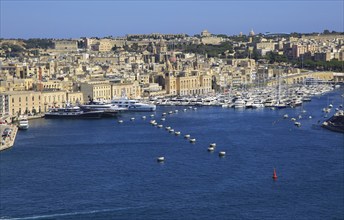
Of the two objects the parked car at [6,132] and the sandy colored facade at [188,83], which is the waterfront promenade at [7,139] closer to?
the parked car at [6,132]

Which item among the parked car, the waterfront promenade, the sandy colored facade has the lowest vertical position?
the waterfront promenade

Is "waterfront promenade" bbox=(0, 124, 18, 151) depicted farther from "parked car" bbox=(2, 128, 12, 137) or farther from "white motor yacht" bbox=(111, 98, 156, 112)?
"white motor yacht" bbox=(111, 98, 156, 112)

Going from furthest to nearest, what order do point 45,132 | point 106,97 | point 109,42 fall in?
point 109,42
point 106,97
point 45,132

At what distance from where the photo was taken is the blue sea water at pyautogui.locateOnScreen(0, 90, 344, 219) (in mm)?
6934

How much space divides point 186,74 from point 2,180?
515 inches

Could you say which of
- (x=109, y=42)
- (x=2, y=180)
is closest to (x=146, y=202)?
(x=2, y=180)

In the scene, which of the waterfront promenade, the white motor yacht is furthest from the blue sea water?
the white motor yacht

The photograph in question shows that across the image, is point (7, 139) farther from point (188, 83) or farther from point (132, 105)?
point (188, 83)

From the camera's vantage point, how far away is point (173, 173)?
851cm

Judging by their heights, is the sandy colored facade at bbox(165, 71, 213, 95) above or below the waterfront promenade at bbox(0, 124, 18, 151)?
above

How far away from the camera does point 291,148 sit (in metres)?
10.2

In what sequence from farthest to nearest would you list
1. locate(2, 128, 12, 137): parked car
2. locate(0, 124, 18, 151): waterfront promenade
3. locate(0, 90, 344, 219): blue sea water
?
locate(2, 128, 12, 137): parked car
locate(0, 124, 18, 151): waterfront promenade
locate(0, 90, 344, 219): blue sea water

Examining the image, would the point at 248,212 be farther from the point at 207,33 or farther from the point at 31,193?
the point at 207,33

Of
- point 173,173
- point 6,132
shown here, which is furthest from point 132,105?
point 173,173
